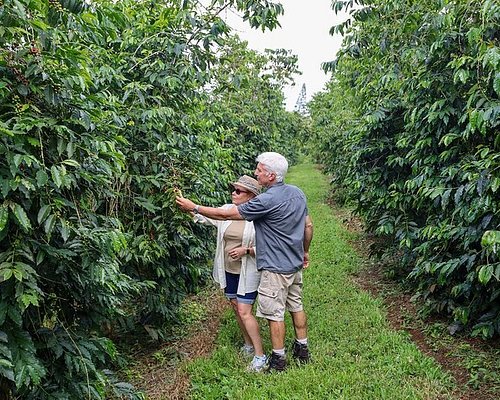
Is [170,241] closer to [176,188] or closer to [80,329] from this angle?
[176,188]

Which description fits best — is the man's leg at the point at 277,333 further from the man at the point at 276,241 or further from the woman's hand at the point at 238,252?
the woman's hand at the point at 238,252

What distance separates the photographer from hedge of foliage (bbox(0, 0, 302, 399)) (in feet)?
5.99

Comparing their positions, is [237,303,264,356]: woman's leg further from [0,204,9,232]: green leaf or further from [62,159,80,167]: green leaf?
[0,204,9,232]: green leaf

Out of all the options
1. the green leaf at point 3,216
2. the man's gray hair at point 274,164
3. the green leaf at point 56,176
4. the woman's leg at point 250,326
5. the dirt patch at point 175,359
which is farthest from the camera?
the woman's leg at point 250,326

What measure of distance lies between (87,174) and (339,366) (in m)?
2.32

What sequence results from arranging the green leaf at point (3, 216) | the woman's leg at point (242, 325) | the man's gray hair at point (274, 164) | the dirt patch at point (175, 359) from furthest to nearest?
the woman's leg at point (242, 325) < the man's gray hair at point (274, 164) < the dirt patch at point (175, 359) < the green leaf at point (3, 216)

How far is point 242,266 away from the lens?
3.52 meters

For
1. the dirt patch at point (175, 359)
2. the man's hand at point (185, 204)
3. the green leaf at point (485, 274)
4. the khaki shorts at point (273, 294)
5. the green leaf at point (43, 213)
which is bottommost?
the dirt patch at point (175, 359)

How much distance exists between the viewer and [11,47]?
1.94 m

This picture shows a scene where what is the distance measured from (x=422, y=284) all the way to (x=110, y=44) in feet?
12.0

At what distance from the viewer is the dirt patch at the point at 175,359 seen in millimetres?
3180

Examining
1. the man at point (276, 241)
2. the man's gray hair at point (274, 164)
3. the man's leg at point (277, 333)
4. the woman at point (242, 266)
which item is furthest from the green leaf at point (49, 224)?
the man's leg at point (277, 333)

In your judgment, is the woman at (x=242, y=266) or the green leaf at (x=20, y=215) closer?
the green leaf at (x=20, y=215)

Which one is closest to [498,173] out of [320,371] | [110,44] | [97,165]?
[320,371]
